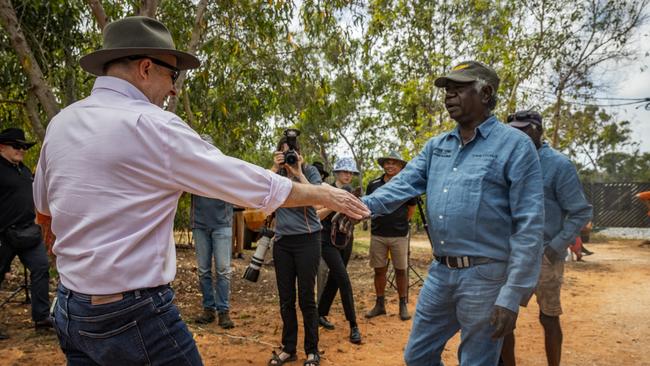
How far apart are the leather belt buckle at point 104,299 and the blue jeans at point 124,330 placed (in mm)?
12

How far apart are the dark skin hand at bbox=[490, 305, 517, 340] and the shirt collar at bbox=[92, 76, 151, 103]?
199 centimetres

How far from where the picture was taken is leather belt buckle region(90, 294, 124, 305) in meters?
1.92

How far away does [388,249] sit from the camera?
7141mm

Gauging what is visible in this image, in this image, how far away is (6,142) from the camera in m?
5.77

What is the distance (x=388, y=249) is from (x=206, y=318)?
2.62 metres

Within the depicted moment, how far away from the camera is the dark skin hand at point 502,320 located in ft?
8.48

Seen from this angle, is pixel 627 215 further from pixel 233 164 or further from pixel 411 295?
pixel 233 164

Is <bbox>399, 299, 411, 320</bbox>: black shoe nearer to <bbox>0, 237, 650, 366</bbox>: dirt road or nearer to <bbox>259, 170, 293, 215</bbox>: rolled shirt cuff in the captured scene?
<bbox>0, 237, 650, 366</bbox>: dirt road

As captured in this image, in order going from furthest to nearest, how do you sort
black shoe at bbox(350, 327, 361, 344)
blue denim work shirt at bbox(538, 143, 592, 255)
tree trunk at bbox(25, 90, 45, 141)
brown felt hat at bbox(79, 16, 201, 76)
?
tree trunk at bbox(25, 90, 45, 141)
black shoe at bbox(350, 327, 361, 344)
blue denim work shirt at bbox(538, 143, 592, 255)
brown felt hat at bbox(79, 16, 201, 76)

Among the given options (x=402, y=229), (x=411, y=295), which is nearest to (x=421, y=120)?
(x=411, y=295)

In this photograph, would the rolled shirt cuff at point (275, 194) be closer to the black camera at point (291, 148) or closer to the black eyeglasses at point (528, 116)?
the black camera at point (291, 148)

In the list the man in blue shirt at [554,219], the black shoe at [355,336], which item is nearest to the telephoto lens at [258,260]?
the black shoe at [355,336]

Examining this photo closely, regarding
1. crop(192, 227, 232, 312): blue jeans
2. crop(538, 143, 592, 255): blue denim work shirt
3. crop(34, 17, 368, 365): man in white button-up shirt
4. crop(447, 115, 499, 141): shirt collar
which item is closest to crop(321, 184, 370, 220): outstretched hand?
crop(34, 17, 368, 365): man in white button-up shirt

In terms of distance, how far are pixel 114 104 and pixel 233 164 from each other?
1.70 ft
